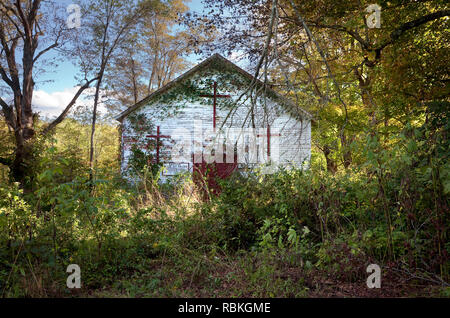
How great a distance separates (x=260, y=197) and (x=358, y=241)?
1.79 m

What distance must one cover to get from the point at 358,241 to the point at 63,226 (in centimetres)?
408

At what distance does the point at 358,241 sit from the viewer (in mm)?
3645

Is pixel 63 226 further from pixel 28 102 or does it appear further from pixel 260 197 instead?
pixel 28 102

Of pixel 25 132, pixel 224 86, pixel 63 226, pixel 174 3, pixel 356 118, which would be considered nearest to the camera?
pixel 63 226

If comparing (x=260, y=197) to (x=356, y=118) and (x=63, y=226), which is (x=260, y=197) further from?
(x=356, y=118)

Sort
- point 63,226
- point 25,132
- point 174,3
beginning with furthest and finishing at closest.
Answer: point 174,3, point 25,132, point 63,226

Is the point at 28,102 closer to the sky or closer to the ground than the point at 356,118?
closer to the sky
